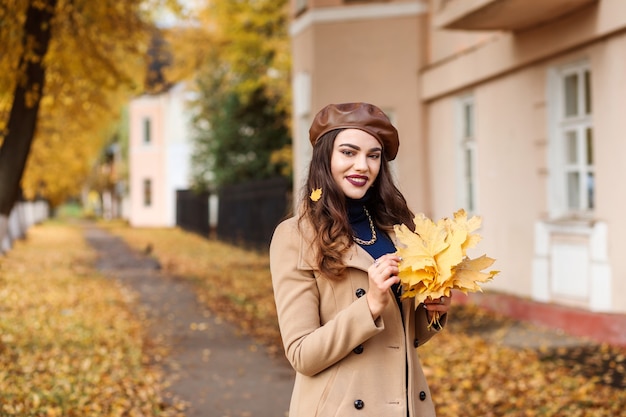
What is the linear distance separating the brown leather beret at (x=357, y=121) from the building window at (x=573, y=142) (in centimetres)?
875

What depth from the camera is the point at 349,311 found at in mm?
2914

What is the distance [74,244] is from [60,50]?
19257mm

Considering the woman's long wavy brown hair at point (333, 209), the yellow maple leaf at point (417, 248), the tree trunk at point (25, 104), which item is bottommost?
the yellow maple leaf at point (417, 248)

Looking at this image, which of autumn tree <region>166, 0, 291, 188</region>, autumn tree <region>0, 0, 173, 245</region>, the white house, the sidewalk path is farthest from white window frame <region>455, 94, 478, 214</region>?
the white house

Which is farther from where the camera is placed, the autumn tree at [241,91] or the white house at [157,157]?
the white house at [157,157]

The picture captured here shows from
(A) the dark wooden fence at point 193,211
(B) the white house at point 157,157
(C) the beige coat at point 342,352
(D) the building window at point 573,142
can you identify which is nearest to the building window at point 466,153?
(D) the building window at point 573,142

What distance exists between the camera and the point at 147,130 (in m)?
51.8

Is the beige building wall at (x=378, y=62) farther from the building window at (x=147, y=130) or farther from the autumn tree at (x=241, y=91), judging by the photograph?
the building window at (x=147, y=130)

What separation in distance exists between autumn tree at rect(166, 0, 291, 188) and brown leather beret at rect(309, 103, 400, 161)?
21.1 metres

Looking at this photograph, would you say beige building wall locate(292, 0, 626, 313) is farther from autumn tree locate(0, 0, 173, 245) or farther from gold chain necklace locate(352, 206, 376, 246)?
gold chain necklace locate(352, 206, 376, 246)

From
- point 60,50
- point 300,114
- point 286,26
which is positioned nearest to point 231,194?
point 286,26

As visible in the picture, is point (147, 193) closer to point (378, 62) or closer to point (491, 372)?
point (378, 62)

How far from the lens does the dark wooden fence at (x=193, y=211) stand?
36469mm

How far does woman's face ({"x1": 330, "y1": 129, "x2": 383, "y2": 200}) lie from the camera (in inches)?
121
